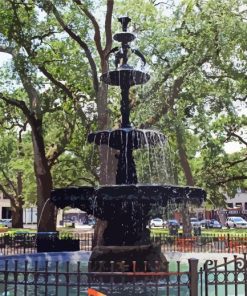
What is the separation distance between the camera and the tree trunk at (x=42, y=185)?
83.3ft

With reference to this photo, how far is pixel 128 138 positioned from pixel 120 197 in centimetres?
213

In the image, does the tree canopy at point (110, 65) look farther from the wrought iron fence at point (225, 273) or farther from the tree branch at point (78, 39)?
the wrought iron fence at point (225, 273)

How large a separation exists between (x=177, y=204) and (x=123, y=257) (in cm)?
195

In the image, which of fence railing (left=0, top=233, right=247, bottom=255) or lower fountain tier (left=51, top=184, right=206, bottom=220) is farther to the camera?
fence railing (left=0, top=233, right=247, bottom=255)

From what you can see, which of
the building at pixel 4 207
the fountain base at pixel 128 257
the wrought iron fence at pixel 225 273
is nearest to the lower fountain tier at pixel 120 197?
the fountain base at pixel 128 257

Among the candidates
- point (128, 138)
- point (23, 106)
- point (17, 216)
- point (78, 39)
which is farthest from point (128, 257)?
point (17, 216)

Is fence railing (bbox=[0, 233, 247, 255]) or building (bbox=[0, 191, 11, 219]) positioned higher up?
building (bbox=[0, 191, 11, 219])

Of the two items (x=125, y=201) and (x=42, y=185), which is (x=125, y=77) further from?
(x=42, y=185)

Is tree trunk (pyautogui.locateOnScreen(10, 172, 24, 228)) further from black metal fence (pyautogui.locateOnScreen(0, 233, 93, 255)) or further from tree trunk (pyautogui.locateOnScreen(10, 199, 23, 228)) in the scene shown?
black metal fence (pyautogui.locateOnScreen(0, 233, 93, 255))

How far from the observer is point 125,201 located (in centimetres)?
1199

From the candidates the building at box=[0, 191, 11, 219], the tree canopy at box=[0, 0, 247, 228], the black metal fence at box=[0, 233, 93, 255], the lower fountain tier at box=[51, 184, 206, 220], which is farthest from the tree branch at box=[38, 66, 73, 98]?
the building at box=[0, 191, 11, 219]

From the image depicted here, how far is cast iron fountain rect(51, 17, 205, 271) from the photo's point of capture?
1152 centimetres

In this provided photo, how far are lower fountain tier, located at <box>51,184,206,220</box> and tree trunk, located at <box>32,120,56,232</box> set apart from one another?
13.3 metres

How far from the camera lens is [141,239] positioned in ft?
41.1
